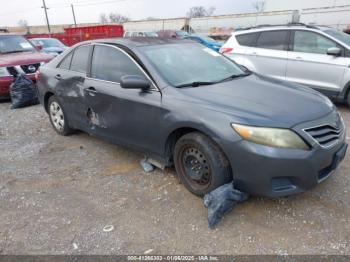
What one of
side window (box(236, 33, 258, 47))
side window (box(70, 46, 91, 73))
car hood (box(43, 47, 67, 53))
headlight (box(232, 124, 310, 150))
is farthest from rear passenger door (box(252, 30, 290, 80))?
car hood (box(43, 47, 67, 53))

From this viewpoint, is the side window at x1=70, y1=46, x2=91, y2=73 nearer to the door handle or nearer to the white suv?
the door handle

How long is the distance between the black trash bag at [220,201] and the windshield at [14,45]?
25.8ft

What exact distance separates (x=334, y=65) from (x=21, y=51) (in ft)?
25.1

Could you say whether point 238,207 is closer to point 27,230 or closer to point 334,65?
point 27,230

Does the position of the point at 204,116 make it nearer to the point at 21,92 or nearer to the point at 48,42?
the point at 21,92

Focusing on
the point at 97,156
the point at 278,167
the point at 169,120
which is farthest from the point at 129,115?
the point at 278,167

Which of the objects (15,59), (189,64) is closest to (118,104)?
(189,64)

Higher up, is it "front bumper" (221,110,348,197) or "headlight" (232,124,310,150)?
Answer: "headlight" (232,124,310,150)

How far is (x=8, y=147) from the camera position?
17.3ft

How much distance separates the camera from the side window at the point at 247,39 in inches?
295

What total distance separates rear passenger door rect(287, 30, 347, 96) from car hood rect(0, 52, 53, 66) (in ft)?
19.7

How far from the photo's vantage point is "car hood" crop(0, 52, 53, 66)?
26.3 feet

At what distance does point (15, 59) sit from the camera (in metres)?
8.17

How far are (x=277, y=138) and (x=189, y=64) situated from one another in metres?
1.56
